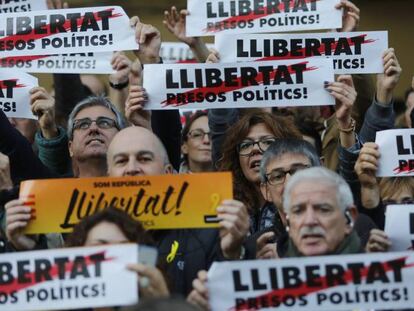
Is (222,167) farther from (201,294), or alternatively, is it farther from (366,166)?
(201,294)

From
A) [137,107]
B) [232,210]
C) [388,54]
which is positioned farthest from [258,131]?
[232,210]

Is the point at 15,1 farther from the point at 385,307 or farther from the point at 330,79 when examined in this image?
the point at 385,307

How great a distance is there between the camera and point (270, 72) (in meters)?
7.16

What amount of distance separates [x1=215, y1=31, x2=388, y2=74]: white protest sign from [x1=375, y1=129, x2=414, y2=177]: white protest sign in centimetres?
82

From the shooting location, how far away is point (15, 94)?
7406 mm

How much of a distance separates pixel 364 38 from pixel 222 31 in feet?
2.59

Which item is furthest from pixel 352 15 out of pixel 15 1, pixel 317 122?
pixel 15 1

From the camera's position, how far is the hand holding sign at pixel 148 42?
7.31 meters

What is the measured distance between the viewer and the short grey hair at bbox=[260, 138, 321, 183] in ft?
22.2

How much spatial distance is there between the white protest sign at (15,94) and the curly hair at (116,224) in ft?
5.94

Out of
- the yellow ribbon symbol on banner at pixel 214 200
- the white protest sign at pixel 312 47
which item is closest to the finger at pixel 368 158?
the yellow ribbon symbol on banner at pixel 214 200

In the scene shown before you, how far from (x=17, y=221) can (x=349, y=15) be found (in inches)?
98.1

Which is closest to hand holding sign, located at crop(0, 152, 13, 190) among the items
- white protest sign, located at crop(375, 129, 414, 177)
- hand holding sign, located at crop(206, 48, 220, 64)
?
hand holding sign, located at crop(206, 48, 220, 64)

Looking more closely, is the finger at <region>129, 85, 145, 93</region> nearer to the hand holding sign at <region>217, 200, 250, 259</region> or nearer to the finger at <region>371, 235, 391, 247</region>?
the hand holding sign at <region>217, 200, 250, 259</region>
